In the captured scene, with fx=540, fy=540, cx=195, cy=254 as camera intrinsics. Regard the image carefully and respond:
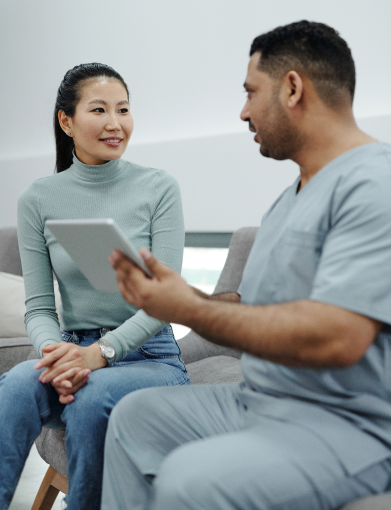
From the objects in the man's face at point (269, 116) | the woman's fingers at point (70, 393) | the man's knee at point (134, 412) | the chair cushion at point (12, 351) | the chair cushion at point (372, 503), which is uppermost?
the man's face at point (269, 116)

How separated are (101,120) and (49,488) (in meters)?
1.08

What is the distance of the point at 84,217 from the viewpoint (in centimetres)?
149

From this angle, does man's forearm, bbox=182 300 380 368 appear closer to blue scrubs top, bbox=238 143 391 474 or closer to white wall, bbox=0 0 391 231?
blue scrubs top, bbox=238 143 391 474

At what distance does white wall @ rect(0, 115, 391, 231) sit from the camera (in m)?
2.49

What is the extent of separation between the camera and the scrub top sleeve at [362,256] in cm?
77

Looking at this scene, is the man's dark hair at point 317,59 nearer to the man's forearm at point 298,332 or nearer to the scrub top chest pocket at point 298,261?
the scrub top chest pocket at point 298,261

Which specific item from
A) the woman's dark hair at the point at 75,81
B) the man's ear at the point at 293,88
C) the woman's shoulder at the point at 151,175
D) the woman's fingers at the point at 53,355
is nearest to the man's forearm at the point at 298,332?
the man's ear at the point at 293,88

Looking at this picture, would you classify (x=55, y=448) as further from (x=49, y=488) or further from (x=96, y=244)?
(x=96, y=244)

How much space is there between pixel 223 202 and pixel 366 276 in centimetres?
188

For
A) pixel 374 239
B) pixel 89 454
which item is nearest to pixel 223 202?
pixel 89 454

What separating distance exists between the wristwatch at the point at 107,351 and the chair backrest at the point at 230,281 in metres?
0.67

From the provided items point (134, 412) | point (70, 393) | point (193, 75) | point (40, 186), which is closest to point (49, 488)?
point (70, 393)

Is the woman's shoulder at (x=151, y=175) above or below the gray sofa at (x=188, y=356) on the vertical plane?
above

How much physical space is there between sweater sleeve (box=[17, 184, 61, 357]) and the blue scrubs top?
0.70 m
